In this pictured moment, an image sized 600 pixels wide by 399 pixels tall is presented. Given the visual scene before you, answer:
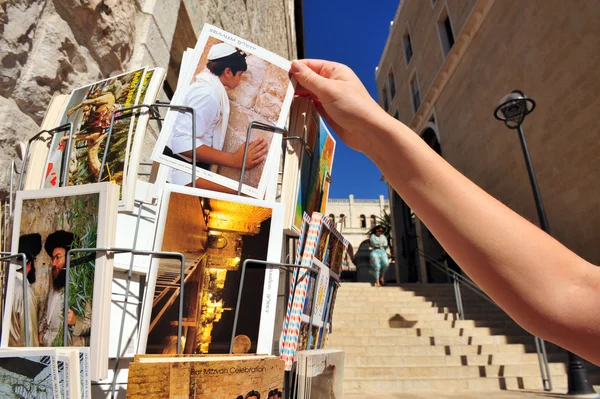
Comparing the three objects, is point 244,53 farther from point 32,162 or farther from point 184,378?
point 184,378

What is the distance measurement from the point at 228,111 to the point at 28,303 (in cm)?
55

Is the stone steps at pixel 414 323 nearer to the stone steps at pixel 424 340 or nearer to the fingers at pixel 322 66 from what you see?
the stone steps at pixel 424 340

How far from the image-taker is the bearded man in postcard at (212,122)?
0.80 m

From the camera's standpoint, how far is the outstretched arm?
374 mm

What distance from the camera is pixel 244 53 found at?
34.7 inches

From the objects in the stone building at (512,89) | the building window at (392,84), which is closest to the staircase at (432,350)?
the stone building at (512,89)

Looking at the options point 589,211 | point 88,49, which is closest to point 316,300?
point 88,49

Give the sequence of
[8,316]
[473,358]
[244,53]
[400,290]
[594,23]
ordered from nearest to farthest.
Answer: [8,316]
[244,53]
[473,358]
[594,23]
[400,290]

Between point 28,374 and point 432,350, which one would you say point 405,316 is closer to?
point 432,350

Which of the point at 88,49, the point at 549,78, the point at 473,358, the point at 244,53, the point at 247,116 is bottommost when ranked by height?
the point at 473,358

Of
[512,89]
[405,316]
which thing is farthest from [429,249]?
[405,316]

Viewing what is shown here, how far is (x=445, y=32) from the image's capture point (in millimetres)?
11000

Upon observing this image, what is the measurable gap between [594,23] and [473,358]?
5.18 m

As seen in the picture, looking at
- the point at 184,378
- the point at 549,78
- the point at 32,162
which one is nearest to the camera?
the point at 184,378
